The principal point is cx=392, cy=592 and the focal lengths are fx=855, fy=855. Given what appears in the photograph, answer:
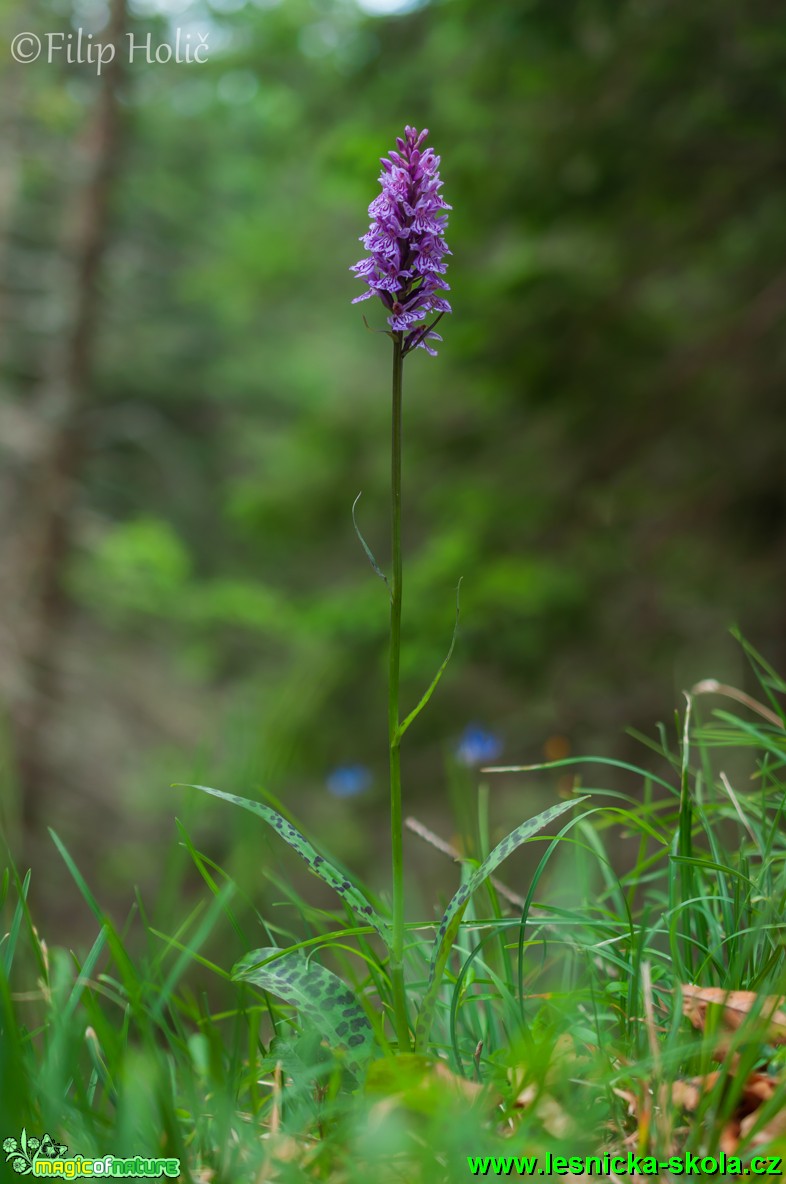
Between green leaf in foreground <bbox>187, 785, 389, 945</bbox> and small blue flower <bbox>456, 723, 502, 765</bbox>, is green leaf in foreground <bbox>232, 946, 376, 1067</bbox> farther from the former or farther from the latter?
small blue flower <bbox>456, 723, 502, 765</bbox>

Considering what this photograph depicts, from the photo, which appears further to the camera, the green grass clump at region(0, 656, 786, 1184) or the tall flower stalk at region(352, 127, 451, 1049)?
the tall flower stalk at region(352, 127, 451, 1049)

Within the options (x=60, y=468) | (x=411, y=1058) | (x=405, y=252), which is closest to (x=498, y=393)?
(x=405, y=252)

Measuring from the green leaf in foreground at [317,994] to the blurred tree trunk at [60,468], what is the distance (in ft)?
23.4

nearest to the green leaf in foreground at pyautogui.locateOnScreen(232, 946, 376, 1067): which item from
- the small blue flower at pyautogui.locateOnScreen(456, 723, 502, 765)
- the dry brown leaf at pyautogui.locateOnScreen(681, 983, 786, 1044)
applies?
the dry brown leaf at pyautogui.locateOnScreen(681, 983, 786, 1044)

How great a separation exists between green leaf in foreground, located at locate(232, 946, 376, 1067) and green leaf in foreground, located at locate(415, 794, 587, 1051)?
8cm

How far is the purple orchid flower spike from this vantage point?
1255 millimetres

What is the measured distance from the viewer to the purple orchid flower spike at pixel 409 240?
4.12ft

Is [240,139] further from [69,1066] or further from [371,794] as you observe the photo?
[69,1066]

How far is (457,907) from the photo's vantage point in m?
1.11

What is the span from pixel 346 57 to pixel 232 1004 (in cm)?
485

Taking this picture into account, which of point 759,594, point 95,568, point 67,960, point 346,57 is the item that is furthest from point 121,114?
point 67,960

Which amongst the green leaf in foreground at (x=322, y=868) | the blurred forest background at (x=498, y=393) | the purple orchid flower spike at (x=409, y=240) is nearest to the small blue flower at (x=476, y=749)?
the blurred forest background at (x=498, y=393)

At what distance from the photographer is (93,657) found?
12.0 meters

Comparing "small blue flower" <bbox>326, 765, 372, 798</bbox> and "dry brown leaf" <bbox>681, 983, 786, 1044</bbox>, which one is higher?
"dry brown leaf" <bbox>681, 983, 786, 1044</bbox>
